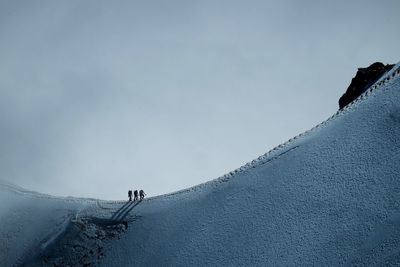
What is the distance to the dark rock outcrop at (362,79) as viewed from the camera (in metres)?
53.5

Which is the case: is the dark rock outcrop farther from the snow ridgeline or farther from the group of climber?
the group of climber

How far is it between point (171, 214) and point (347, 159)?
15.3 meters

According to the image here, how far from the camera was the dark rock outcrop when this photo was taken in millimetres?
53500

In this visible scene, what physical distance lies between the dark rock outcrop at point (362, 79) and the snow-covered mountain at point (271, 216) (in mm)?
14514

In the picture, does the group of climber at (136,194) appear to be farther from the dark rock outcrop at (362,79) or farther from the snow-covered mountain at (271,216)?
the dark rock outcrop at (362,79)

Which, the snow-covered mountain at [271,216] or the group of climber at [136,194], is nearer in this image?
the snow-covered mountain at [271,216]

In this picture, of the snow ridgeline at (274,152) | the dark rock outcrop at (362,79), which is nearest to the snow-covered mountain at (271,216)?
the snow ridgeline at (274,152)

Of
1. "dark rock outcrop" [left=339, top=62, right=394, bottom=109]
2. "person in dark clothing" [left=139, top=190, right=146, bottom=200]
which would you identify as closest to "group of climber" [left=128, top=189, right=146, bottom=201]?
"person in dark clothing" [left=139, top=190, right=146, bottom=200]

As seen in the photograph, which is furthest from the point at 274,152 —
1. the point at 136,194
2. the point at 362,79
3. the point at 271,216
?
the point at 362,79

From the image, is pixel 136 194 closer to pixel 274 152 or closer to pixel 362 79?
pixel 274 152

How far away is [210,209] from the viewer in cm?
3347

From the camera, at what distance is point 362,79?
5478cm

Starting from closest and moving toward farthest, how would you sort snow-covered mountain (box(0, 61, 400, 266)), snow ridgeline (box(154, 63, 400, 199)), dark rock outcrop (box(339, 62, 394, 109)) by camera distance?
snow-covered mountain (box(0, 61, 400, 266)), snow ridgeline (box(154, 63, 400, 199)), dark rock outcrop (box(339, 62, 394, 109))

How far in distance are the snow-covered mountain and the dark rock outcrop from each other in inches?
571
